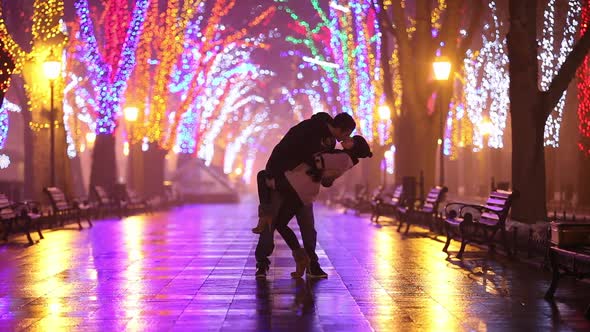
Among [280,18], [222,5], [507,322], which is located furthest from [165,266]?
[280,18]

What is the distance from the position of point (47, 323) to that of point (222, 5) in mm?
31945

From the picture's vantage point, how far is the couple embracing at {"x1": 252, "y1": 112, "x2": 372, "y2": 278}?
11.2 metres

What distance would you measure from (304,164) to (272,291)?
5.50ft

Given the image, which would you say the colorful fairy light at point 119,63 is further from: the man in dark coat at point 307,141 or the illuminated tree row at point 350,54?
the man in dark coat at point 307,141

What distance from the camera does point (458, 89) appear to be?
51.6 metres

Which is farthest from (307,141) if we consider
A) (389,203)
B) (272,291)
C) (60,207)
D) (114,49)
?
(114,49)

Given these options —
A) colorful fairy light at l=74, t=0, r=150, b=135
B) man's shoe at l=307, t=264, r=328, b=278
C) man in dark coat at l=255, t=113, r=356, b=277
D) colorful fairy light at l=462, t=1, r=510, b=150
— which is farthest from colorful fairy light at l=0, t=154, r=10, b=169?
man in dark coat at l=255, t=113, r=356, b=277

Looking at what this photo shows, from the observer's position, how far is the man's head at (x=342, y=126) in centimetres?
1118

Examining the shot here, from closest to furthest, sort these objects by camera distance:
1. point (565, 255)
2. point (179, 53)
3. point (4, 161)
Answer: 1. point (565, 255)
2. point (179, 53)
3. point (4, 161)

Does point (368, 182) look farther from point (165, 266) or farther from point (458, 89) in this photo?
point (165, 266)

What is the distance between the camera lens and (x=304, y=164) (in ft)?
37.0

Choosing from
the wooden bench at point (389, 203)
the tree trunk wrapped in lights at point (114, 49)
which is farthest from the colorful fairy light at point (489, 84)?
the tree trunk wrapped in lights at point (114, 49)

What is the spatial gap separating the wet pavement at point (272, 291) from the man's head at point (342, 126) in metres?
1.68

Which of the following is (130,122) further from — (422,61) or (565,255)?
(565,255)
